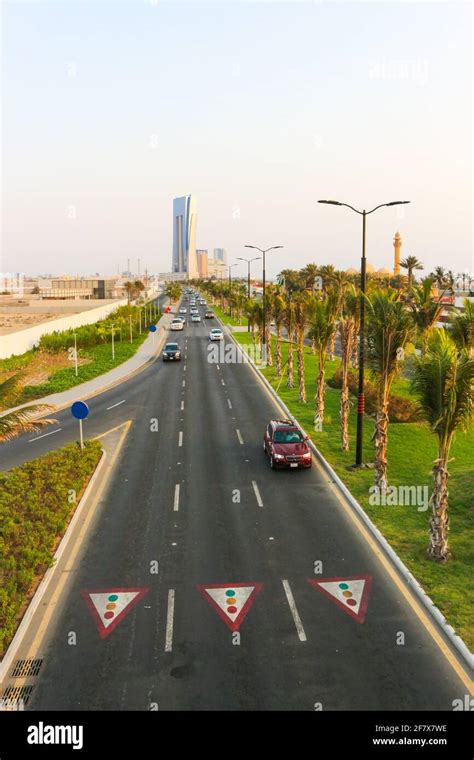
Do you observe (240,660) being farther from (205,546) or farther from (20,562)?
(20,562)

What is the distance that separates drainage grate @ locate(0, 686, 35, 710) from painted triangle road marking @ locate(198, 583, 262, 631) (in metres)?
3.83

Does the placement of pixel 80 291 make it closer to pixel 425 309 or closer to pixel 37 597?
pixel 425 309

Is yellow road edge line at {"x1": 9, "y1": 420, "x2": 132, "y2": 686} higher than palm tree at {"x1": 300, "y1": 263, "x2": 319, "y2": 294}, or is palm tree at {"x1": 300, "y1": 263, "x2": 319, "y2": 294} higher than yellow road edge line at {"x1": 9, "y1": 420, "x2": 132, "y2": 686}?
palm tree at {"x1": 300, "y1": 263, "x2": 319, "y2": 294}

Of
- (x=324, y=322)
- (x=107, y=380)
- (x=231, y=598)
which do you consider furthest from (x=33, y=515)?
(x=107, y=380)

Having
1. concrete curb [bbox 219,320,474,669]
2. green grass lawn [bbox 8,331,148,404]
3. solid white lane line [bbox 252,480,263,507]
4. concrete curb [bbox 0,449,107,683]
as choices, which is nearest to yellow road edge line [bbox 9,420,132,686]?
concrete curb [bbox 0,449,107,683]

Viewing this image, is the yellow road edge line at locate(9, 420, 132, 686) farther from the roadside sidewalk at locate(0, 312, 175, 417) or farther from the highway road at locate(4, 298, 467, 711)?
the roadside sidewalk at locate(0, 312, 175, 417)

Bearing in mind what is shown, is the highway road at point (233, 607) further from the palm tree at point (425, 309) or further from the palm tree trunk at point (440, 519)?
the palm tree at point (425, 309)

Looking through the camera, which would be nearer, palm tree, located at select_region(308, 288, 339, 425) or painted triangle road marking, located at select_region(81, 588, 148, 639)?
painted triangle road marking, located at select_region(81, 588, 148, 639)

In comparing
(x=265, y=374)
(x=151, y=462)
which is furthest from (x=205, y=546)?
(x=265, y=374)

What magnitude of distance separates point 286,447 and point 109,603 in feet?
33.4

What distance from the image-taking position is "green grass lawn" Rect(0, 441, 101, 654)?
11750 millimetres

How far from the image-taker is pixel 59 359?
47062mm

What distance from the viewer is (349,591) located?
39.7 ft

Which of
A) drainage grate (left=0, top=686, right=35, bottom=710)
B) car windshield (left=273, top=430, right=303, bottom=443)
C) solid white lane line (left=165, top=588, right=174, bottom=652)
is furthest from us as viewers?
car windshield (left=273, top=430, right=303, bottom=443)
